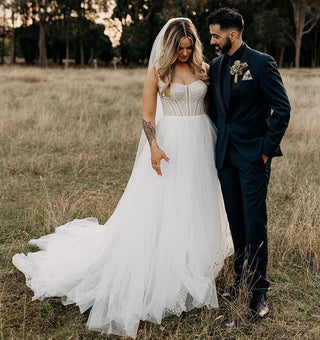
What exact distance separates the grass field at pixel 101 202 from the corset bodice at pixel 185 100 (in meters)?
1.47

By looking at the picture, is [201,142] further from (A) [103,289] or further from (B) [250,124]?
(A) [103,289]

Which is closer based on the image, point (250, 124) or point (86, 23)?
point (250, 124)

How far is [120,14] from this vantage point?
132ft

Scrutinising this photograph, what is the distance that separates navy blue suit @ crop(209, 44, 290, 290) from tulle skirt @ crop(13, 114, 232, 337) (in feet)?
0.72

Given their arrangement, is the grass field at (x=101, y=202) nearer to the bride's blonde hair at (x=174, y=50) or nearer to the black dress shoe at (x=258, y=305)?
the black dress shoe at (x=258, y=305)

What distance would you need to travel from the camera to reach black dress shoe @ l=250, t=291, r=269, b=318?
316 centimetres

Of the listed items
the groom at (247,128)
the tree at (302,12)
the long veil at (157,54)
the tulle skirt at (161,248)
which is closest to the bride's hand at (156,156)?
the tulle skirt at (161,248)

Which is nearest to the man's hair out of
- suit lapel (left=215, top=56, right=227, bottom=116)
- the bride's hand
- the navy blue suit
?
the navy blue suit

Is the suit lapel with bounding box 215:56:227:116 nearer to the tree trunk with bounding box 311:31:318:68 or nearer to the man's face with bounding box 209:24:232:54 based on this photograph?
the man's face with bounding box 209:24:232:54

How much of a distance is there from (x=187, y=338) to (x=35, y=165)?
15.9 ft

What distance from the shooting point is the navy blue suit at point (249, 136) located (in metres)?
2.86

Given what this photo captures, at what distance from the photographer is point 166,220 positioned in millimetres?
3334

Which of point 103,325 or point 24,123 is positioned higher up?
point 24,123

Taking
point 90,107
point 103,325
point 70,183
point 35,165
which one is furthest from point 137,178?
point 90,107
